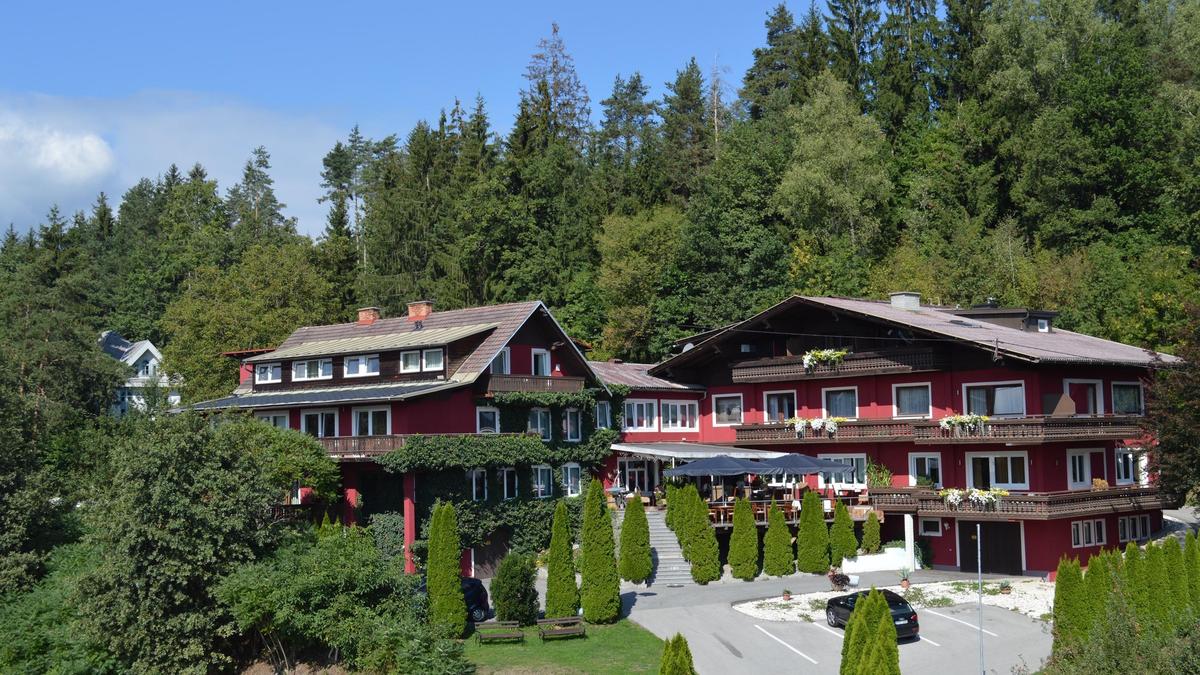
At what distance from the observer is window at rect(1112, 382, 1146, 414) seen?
167 feet

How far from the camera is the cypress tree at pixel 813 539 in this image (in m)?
47.4

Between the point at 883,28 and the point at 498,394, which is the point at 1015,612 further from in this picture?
the point at 883,28

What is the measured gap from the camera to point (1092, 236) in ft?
235

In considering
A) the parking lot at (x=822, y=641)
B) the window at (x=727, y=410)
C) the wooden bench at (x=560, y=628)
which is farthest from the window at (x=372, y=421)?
the window at (x=727, y=410)

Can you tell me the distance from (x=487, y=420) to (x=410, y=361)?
15.4ft

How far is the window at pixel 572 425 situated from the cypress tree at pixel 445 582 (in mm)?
14900

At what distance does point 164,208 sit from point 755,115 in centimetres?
7178

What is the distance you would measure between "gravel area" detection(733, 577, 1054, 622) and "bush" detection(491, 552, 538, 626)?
771cm

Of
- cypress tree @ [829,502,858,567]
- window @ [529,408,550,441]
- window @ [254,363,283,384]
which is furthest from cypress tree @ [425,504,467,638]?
window @ [254,363,283,384]

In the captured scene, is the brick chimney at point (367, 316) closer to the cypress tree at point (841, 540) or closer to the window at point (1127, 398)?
the cypress tree at point (841, 540)

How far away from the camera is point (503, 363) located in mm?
53094

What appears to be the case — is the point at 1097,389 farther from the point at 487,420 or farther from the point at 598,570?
the point at 487,420

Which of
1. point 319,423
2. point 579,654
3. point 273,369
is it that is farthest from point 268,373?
point 579,654

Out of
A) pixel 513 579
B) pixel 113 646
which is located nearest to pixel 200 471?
pixel 113 646
